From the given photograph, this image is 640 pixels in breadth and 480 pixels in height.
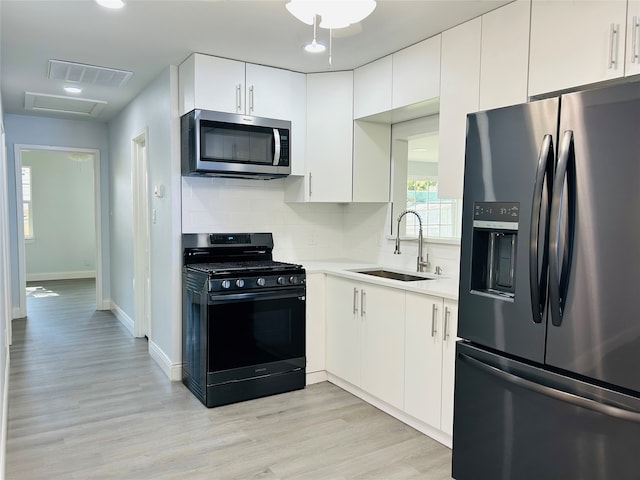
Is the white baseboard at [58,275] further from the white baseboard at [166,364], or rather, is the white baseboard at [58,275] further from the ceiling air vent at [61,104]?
the white baseboard at [166,364]

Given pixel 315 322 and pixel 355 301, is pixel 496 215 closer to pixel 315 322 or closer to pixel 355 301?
pixel 355 301

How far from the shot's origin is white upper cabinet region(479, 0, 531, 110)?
7.81 feet

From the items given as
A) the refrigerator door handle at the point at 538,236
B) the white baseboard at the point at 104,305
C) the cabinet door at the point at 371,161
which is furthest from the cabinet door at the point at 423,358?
the white baseboard at the point at 104,305

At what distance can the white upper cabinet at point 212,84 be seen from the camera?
333 centimetres

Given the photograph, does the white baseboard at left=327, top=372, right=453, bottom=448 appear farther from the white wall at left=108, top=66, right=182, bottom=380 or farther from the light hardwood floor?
the white wall at left=108, top=66, right=182, bottom=380

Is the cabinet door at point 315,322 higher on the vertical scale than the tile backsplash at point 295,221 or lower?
lower

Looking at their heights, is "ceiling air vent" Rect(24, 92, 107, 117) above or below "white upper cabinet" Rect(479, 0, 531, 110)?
above

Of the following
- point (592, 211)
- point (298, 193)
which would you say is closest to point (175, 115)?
point (298, 193)

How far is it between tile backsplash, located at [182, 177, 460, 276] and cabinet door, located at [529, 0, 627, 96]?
1377 millimetres

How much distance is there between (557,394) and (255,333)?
7.00 feet

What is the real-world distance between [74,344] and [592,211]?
4.75m

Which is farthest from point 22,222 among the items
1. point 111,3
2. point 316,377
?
point 316,377

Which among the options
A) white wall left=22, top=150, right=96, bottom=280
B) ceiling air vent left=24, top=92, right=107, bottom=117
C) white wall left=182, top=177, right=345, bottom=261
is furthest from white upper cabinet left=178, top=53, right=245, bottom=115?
white wall left=22, top=150, right=96, bottom=280

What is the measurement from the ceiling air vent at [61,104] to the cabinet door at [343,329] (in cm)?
330
